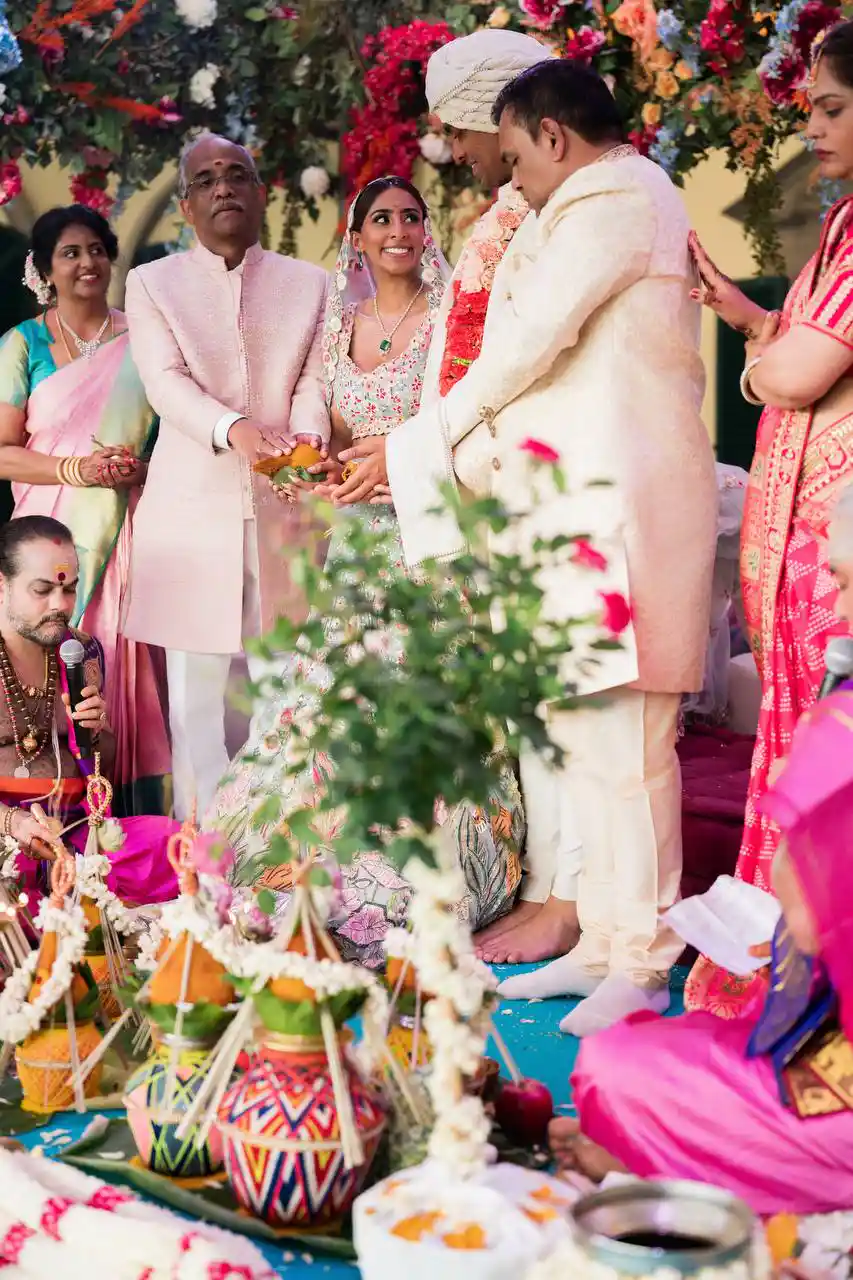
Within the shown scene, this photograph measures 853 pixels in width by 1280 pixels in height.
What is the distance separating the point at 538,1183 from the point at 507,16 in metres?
2.96

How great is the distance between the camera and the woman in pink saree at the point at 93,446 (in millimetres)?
4688

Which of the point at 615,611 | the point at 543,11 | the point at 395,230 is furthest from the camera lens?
the point at 395,230

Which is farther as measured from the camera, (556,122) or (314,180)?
(314,180)

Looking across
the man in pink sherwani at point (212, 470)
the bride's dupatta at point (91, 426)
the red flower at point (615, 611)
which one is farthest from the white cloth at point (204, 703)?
the red flower at point (615, 611)

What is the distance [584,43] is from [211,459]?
1.42 meters

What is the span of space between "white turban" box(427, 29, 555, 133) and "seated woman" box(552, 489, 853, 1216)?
5.73 feet

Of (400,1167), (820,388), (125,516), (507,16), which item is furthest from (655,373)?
(125,516)

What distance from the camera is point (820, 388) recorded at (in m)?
2.83

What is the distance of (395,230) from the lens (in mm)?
4008

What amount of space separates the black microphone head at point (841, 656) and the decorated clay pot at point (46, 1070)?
1281mm

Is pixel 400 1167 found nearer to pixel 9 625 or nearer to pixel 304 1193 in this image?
pixel 304 1193

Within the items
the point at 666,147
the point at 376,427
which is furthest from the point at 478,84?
the point at 376,427

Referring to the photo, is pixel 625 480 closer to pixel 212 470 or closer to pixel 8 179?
pixel 212 470

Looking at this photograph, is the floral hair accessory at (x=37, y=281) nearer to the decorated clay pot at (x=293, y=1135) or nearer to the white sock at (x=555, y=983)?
the white sock at (x=555, y=983)
